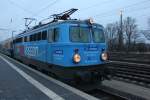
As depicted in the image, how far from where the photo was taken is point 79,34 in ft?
36.6

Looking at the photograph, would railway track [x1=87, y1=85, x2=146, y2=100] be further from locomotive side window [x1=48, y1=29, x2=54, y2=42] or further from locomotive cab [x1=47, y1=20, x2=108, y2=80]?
locomotive side window [x1=48, y1=29, x2=54, y2=42]

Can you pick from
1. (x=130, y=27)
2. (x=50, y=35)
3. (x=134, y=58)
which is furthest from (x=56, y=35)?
(x=130, y=27)

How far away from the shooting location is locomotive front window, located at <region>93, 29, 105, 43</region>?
11.7m

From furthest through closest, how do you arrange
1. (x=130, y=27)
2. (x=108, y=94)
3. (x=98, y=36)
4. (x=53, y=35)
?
1. (x=130, y=27)
2. (x=98, y=36)
3. (x=53, y=35)
4. (x=108, y=94)

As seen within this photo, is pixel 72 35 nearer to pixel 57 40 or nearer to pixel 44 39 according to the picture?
pixel 57 40

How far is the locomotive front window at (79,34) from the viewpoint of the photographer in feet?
36.0

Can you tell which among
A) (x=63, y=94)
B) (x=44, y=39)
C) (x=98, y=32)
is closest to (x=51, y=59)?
(x=44, y=39)

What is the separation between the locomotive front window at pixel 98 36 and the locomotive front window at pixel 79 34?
1.29ft

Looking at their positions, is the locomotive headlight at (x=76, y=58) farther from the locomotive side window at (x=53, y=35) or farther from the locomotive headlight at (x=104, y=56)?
the locomotive headlight at (x=104, y=56)

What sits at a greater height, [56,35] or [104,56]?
[56,35]

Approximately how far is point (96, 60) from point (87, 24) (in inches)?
60.4

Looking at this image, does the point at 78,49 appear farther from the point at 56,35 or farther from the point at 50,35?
the point at 50,35

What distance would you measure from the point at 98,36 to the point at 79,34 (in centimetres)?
112

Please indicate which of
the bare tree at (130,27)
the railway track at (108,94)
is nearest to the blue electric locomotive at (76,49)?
the railway track at (108,94)
